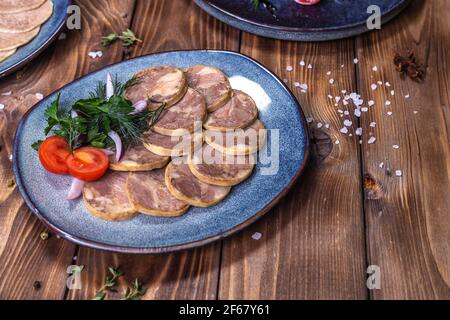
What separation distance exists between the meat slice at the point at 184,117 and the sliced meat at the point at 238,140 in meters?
0.06

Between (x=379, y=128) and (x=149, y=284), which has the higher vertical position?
(x=379, y=128)

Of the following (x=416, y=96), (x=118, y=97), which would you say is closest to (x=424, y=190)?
(x=416, y=96)

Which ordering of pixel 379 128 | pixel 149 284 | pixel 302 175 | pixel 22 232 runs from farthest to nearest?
pixel 379 128 < pixel 302 175 < pixel 22 232 < pixel 149 284

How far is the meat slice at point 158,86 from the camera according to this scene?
6.53 feet

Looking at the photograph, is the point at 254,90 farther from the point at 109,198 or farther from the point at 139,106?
the point at 109,198

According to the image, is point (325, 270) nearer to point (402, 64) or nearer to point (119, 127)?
point (119, 127)

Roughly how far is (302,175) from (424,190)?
42cm

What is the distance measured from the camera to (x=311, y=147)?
82.2 inches

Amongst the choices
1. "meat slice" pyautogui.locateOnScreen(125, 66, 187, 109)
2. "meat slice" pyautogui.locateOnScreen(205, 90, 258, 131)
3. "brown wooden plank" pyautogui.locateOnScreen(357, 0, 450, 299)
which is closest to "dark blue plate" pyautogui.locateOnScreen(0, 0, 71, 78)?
"meat slice" pyautogui.locateOnScreen(125, 66, 187, 109)

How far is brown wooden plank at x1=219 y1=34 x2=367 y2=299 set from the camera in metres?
1.72

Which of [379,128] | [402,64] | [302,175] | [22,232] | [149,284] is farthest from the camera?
[402,64]

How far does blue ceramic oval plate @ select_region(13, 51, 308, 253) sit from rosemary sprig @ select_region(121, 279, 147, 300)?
0.12 meters

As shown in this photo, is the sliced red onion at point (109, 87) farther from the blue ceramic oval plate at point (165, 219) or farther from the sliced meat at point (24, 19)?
the sliced meat at point (24, 19)

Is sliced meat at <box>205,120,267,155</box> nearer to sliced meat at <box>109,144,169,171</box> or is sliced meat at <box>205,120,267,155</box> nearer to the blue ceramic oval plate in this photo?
the blue ceramic oval plate
